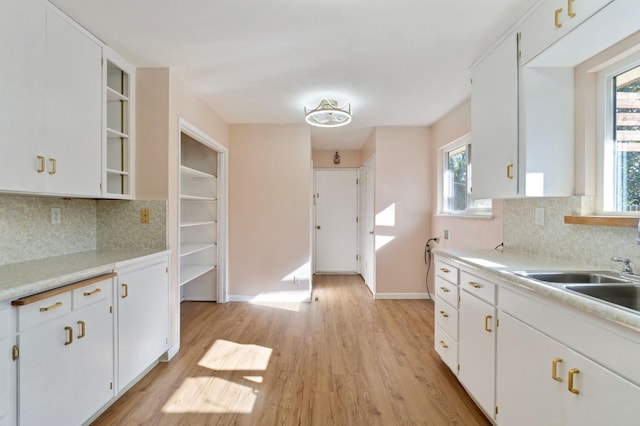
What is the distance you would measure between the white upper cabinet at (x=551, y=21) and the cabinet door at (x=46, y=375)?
9.42ft

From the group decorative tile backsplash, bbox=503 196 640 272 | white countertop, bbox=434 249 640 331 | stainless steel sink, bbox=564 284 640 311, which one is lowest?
stainless steel sink, bbox=564 284 640 311

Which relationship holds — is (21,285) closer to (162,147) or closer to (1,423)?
(1,423)

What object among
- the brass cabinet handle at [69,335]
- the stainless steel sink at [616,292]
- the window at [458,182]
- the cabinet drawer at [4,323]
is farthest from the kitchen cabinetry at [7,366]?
the window at [458,182]

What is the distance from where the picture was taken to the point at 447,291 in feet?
7.12

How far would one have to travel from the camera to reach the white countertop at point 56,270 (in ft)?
4.13

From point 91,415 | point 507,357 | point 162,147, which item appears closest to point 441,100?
point 507,357

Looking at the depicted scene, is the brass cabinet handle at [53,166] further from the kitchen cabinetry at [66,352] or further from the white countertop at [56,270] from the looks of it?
the kitchen cabinetry at [66,352]

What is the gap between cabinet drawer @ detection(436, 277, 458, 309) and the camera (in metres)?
2.04

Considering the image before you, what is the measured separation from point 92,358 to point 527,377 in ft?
7.21

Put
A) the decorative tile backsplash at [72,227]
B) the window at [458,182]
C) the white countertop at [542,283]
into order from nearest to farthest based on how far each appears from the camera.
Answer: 1. the white countertop at [542,283]
2. the decorative tile backsplash at [72,227]
3. the window at [458,182]

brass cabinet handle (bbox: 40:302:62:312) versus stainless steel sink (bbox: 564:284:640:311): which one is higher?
stainless steel sink (bbox: 564:284:640:311)

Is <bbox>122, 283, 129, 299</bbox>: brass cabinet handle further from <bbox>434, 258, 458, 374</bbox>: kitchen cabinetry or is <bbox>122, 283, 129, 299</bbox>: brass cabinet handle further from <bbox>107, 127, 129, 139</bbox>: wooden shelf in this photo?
<bbox>434, 258, 458, 374</bbox>: kitchen cabinetry

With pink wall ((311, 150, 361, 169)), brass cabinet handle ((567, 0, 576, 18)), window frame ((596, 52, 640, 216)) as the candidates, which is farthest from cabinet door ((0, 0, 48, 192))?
pink wall ((311, 150, 361, 169))

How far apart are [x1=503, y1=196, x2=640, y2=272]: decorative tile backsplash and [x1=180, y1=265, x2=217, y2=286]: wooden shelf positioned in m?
3.02
